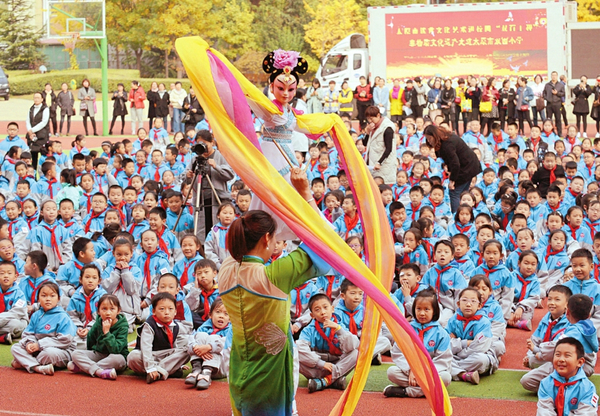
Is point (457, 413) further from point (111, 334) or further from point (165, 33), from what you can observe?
point (165, 33)

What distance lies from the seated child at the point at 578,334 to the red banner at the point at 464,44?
768 inches

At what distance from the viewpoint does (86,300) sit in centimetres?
754

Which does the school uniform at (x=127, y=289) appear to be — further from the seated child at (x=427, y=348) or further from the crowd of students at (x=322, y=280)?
the seated child at (x=427, y=348)

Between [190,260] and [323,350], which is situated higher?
[190,260]

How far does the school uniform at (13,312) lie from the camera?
757 centimetres

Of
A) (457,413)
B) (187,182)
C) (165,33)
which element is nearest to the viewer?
(457,413)

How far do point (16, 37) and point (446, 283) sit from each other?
37.7 metres

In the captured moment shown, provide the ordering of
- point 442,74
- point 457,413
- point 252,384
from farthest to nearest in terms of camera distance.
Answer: point 442,74 → point 457,413 → point 252,384

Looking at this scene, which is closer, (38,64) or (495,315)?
(495,315)

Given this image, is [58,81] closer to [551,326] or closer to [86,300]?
[86,300]

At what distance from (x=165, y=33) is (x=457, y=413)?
3165 cm

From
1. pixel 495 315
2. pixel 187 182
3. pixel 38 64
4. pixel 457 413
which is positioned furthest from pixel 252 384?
pixel 38 64

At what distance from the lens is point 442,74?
81.9ft

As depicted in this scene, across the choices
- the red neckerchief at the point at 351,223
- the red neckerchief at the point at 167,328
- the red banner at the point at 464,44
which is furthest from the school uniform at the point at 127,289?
the red banner at the point at 464,44
